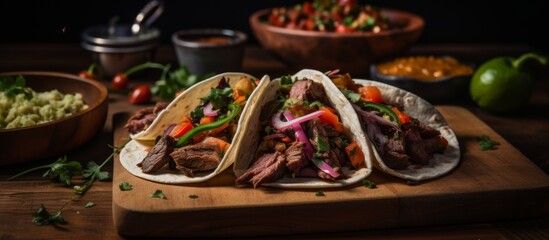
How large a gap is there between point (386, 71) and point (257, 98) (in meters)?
2.33

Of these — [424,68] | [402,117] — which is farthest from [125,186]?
[424,68]

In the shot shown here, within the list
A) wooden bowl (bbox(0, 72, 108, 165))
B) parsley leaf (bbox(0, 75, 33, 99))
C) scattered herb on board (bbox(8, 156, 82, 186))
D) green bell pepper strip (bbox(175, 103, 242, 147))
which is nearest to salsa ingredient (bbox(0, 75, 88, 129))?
parsley leaf (bbox(0, 75, 33, 99))

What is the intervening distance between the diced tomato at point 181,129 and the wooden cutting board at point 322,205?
401mm

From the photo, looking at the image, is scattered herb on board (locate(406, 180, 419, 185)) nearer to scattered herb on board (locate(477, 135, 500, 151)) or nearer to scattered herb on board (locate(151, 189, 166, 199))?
scattered herb on board (locate(477, 135, 500, 151))

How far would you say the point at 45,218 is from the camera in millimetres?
3639

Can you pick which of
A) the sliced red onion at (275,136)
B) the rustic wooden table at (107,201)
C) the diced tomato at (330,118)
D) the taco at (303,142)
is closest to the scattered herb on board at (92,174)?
the rustic wooden table at (107,201)

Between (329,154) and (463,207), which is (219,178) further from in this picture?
(463,207)

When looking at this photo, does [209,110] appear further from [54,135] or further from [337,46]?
[337,46]

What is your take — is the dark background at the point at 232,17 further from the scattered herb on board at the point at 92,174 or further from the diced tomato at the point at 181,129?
the diced tomato at the point at 181,129

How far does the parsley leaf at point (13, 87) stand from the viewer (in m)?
4.76

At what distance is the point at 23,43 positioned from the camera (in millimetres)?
8055

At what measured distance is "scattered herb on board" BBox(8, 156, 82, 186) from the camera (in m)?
4.09

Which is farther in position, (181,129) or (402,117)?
(402,117)

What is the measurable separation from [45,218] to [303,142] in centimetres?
144
